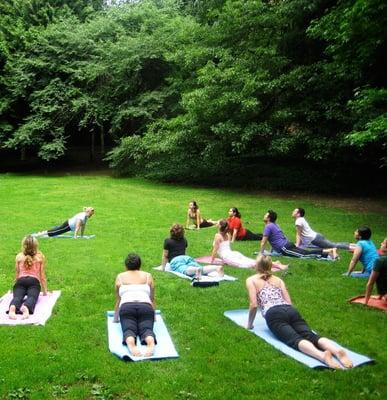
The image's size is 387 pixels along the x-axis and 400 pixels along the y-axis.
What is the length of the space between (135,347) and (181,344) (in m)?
0.72

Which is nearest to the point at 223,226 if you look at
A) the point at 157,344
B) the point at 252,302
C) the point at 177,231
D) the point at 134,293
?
the point at 177,231

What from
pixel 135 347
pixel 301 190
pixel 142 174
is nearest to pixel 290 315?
pixel 135 347

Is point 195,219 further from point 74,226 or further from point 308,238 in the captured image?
point 308,238

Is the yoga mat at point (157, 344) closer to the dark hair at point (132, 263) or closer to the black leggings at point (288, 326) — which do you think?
the dark hair at point (132, 263)

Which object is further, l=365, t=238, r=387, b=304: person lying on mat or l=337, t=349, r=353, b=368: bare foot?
l=365, t=238, r=387, b=304: person lying on mat

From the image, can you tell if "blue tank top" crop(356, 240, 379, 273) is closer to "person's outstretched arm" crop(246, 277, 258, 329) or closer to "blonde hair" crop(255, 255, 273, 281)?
"blonde hair" crop(255, 255, 273, 281)

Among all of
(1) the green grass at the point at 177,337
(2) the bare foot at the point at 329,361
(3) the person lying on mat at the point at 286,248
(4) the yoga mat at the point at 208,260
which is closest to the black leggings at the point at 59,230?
(1) the green grass at the point at 177,337

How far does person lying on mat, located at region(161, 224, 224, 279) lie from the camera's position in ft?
34.5

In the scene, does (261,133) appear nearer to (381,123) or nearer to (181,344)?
(381,123)

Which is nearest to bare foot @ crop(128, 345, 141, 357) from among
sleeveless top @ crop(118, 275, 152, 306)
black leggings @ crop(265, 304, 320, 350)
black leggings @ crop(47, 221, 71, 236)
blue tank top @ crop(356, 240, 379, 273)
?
sleeveless top @ crop(118, 275, 152, 306)

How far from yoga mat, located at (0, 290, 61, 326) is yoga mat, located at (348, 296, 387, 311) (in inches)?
203

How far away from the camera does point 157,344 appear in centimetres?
680

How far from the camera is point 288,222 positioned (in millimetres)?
17656

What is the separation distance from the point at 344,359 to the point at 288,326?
97 cm
